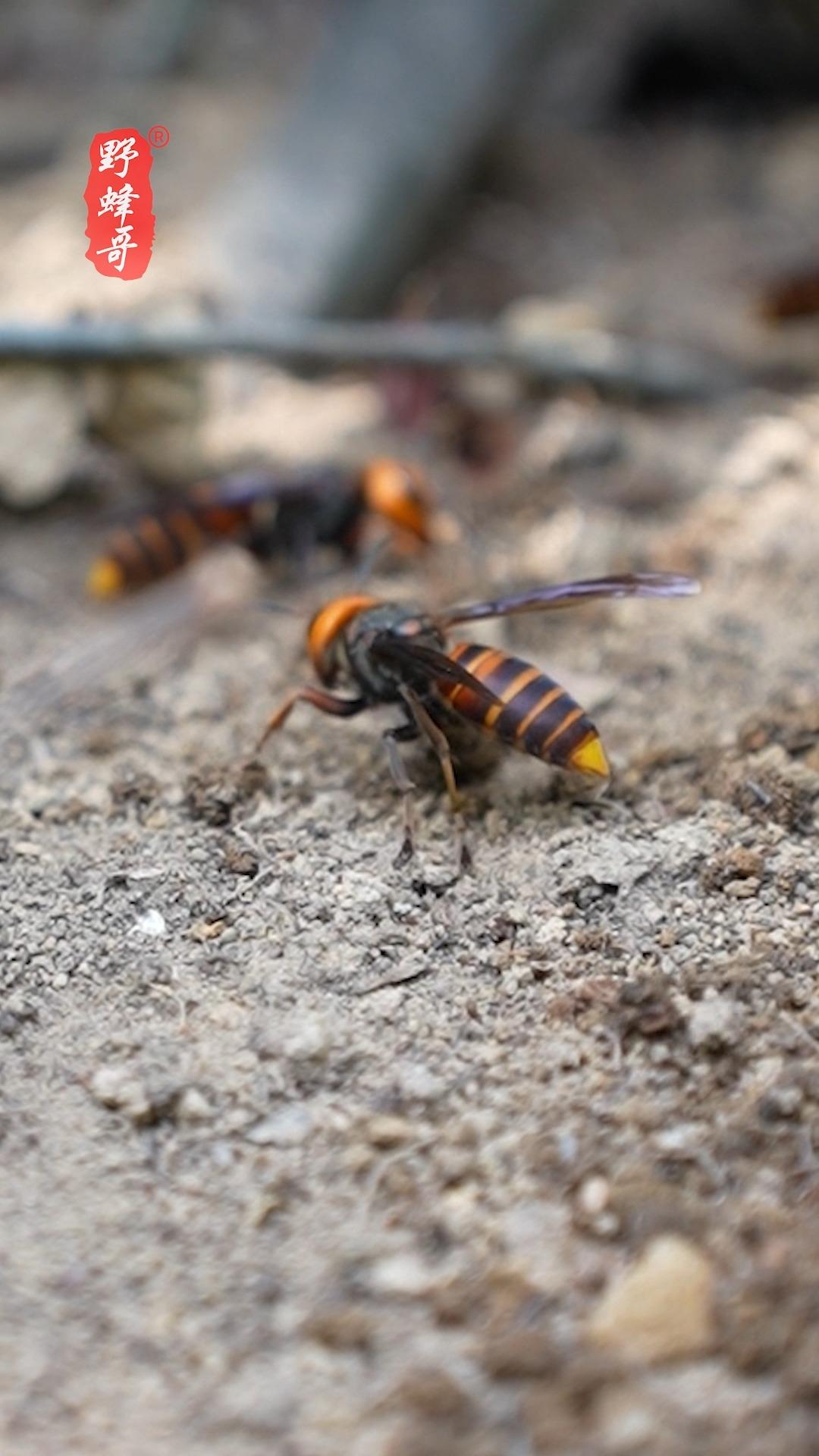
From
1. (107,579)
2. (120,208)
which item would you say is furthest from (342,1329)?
(120,208)

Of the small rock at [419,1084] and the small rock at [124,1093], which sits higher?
the small rock at [419,1084]

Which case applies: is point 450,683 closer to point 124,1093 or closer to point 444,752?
point 444,752

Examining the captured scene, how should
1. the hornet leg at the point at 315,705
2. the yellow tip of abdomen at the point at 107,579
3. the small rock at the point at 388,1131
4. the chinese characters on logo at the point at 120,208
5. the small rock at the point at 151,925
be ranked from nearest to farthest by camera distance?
the small rock at the point at 388,1131 < the small rock at the point at 151,925 < the hornet leg at the point at 315,705 < the chinese characters on logo at the point at 120,208 < the yellow tip of abdomen at the point at 107,579

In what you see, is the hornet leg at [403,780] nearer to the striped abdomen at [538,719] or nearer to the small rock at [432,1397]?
the striped abdomen at [538,719]

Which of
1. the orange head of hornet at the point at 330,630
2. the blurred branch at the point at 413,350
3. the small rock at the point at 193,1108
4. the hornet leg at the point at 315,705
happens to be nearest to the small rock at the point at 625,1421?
the small rock at the point at 193,1108

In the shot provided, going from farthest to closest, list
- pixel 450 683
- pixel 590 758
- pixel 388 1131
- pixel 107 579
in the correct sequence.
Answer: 1. pixel 107 579
2. pixel 450 683
3. pixel 590 758
4. pixel 388 1131

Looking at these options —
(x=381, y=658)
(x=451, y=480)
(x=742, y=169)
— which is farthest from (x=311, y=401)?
(x=742, y=169)
